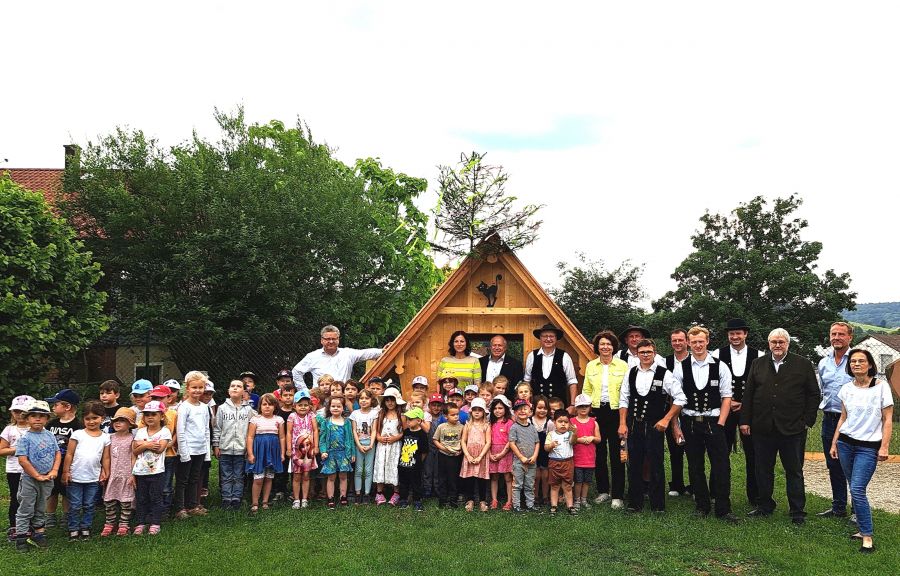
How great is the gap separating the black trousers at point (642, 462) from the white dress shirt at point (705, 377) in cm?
44

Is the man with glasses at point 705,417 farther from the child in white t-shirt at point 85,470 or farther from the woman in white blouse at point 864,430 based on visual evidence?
the child in white t-shirt at point 85,470

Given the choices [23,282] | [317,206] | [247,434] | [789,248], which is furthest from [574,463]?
[789,248]

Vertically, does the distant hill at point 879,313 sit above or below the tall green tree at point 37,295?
above

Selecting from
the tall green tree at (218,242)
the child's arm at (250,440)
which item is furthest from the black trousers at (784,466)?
the tall green tree at (218,242)

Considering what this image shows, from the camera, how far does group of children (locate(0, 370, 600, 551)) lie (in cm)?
682

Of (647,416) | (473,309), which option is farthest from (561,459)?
(473,309)

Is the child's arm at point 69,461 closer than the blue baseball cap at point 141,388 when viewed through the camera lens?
Yes

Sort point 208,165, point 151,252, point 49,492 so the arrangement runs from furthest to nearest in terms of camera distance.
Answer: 1. point 208,165
2. point 151,252
3. point 49,492

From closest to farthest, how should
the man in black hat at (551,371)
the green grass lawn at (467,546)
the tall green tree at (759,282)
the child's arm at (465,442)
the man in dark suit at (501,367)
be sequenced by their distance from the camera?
the green grass lawn at (467,546) → the child's arm at (465,442) → the man in black hat at (551,371) → the man in dark suit at (501,367) → the tall green tree at (759,282)

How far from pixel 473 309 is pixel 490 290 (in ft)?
1.13

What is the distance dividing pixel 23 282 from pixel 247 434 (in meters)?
7.17

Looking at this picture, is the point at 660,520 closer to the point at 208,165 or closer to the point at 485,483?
the point at 485,483

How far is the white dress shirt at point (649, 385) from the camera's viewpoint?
7.27m

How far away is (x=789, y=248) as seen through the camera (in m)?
38.0
